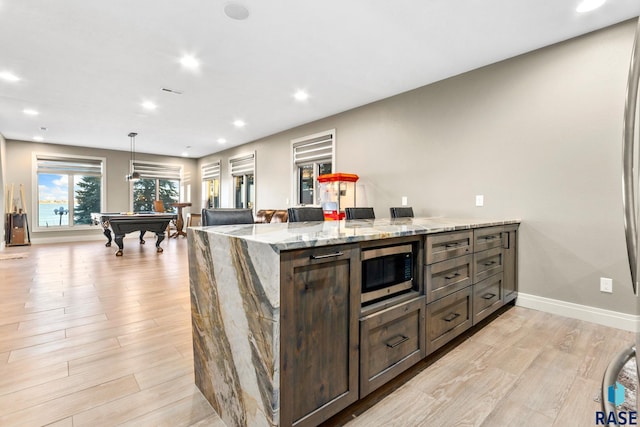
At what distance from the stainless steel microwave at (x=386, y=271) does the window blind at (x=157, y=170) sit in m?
9.25

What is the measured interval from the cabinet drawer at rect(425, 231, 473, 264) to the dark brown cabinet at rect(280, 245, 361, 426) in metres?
0.67

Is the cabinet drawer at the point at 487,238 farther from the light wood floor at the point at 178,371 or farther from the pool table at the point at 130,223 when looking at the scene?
the pool table at the point at 130,223

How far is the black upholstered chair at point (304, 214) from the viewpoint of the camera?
2.66 m

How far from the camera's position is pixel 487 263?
257cm

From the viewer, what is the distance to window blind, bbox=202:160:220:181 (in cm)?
880

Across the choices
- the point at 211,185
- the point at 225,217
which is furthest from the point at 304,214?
the point at 211,185

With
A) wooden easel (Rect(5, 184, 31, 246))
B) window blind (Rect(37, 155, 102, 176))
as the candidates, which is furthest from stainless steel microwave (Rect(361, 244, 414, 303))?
window blind (Rect(37, 155, 102, 176))

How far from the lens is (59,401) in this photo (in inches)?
60.8

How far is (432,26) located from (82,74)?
13.0 ft

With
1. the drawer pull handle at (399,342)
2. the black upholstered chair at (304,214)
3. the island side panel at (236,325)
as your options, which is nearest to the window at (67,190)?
the black upholstered chair at (304,214)

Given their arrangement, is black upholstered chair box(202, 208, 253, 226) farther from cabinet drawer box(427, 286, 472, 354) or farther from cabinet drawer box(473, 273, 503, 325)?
cabinet drawer box(473, 273, 503, 325)

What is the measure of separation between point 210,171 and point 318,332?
28.8ft

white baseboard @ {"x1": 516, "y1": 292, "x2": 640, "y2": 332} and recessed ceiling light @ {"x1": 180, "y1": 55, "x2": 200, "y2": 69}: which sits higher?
recessed ceiling light @ {"x1": 180, "y1": 55, "x2": 200, "y2": 69}

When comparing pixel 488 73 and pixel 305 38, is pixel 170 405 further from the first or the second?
pixel 488 73
